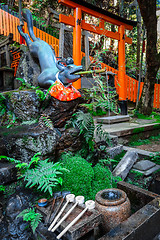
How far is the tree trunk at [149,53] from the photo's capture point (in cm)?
761

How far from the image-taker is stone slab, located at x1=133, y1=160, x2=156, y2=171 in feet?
14.8

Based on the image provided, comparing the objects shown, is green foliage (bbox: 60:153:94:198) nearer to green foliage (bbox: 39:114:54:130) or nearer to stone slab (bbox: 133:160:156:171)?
green foliage (bbox: 39:114:54:130)

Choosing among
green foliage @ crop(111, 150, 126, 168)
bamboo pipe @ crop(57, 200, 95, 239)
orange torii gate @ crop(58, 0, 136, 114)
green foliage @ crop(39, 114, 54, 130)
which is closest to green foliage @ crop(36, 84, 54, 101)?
green foliage @ crop(39, 114, 54, 130)

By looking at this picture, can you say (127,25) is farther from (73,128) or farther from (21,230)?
(21,230)

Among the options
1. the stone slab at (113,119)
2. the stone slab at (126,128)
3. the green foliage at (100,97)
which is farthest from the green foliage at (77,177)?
the stone slab at (113,119)

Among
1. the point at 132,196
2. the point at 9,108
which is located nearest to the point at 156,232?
the point at 132,196

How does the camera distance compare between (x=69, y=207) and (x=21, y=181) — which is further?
(x=21, y=181)

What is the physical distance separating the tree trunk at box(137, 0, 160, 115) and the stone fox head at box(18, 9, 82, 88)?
5.43 metres

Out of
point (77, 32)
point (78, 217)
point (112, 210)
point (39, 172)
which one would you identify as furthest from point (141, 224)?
point (77, 32)

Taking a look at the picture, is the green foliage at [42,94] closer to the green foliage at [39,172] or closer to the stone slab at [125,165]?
the green foliage at [39,172]

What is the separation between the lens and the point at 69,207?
7.76ft

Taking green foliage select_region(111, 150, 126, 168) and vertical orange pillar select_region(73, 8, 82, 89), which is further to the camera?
vertical orange pillar select_region(73, 8, 82, 89)

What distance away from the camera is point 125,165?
4.48 m

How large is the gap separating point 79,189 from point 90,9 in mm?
7281
